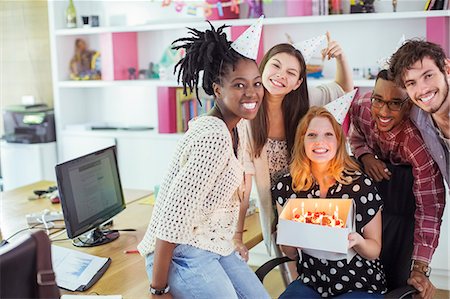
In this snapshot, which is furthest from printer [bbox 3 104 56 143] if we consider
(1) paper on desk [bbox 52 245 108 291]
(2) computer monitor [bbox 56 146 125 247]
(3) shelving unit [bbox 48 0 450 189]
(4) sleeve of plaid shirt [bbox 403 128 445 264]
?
(4) sleeve of plaid shirt [bbox 403 128 445 264]

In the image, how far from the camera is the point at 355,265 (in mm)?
2209

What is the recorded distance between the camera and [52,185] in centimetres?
336

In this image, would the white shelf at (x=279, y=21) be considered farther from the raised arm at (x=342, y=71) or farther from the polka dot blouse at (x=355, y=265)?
the polka dot blouse at (x=355, y=265)

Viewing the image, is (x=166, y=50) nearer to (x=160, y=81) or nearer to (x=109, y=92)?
(x=160, y=81)

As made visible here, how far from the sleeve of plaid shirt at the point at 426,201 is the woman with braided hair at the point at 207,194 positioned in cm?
59

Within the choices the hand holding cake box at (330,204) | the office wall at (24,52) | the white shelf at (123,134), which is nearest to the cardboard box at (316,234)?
the hand holding cake box at (330,204)

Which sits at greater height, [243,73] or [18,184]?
[243,73]

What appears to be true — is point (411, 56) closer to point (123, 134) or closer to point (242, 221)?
point (242, 221)

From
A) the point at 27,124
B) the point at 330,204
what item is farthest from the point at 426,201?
the point at 27,124

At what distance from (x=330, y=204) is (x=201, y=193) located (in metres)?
0.56

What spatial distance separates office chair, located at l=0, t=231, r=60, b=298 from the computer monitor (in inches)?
37.8

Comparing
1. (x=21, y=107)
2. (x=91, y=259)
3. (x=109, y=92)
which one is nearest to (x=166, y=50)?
(x=109, y=92)

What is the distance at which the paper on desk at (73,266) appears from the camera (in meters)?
2.01

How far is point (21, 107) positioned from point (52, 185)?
62.1 inches
